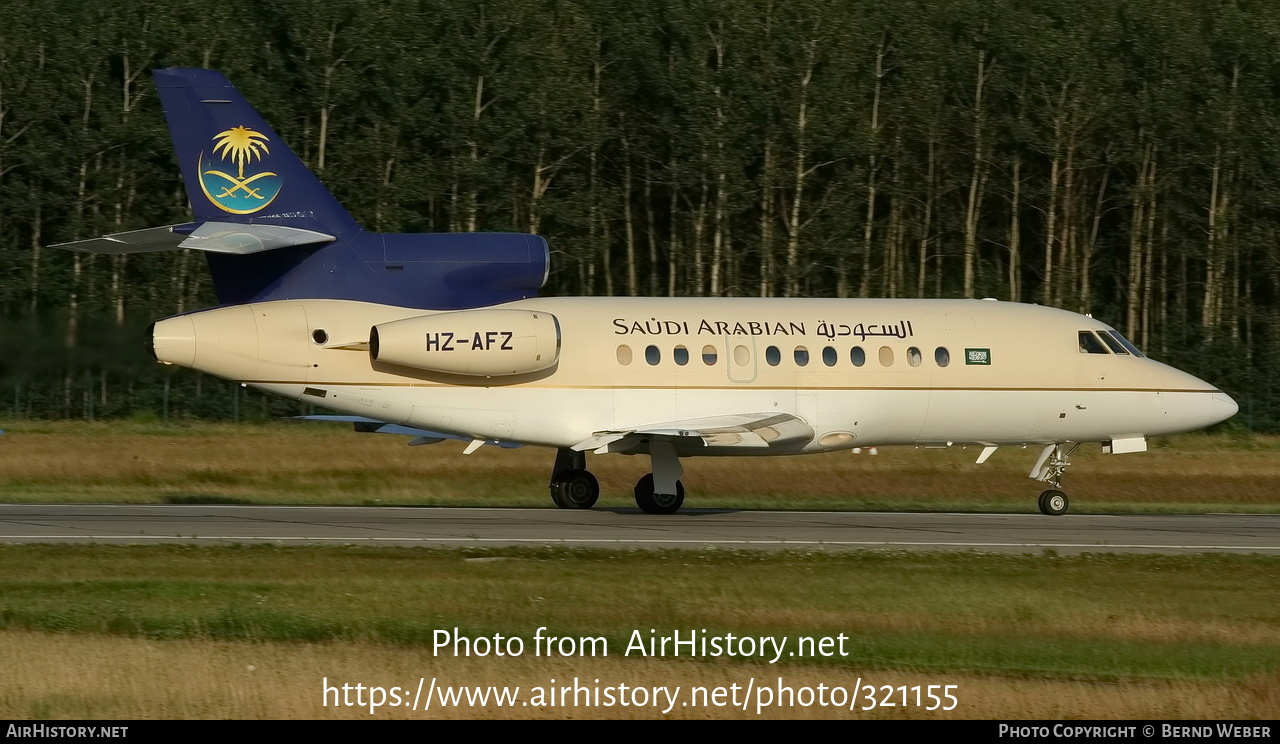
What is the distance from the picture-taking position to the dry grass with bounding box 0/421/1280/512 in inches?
1224

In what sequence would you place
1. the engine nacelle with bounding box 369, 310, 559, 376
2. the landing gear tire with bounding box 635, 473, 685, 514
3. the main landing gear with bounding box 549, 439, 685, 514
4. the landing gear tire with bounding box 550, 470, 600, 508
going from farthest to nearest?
the landing gear tire with bounding box 550, 470, 600, 508, the landing gear tire with bounding box 635, 473, 685, 514, the main landing gear with bounding box 549, 439, 685, 514, the engine nacelle with bounding box 369, 310, 559, 376

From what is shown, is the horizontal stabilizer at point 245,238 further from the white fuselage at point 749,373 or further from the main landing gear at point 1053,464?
the main landing gear at point 1053,464

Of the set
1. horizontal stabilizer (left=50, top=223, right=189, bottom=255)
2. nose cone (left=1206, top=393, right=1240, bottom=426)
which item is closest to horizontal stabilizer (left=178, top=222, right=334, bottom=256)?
horizontal stabilizer (left=50, top=223, right=189, bottom=255)

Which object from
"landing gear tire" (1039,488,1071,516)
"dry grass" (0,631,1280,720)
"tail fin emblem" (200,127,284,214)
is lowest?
"landing gear tire" (1039,488,1071,516)

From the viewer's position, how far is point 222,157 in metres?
24.6

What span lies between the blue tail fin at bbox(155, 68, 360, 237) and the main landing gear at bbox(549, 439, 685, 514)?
621cm

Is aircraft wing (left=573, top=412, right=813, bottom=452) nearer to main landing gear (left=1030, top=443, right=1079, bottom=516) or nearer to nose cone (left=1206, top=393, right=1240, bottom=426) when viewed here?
main landing gear (left=1030, top=443, right=1079, bottom=516)

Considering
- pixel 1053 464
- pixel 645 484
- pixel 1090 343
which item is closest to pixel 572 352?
pixel 645 484

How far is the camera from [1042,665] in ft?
46.1

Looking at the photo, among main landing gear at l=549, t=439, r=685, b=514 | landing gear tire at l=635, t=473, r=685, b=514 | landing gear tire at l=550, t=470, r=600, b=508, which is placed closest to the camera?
main landing gear at l=549, t=439, r=685, b=514

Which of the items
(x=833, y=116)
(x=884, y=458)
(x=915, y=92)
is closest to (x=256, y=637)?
(x=884, y=458)

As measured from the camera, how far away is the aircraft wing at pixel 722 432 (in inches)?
990

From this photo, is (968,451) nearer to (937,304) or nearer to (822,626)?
(937,304)
